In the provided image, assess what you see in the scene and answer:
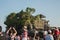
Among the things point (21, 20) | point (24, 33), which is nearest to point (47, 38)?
point (24, 33)

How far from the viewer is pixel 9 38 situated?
53.6 ft

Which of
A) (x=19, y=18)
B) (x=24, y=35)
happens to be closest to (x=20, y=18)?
(x=19, y=18)

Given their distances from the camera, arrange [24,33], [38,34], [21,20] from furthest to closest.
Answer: [21,20], [38,34], [24,33]

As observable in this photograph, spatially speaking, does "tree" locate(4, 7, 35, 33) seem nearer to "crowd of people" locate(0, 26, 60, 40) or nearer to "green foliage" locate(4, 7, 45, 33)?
"green foliage" locate(4, 7, 45, 33)

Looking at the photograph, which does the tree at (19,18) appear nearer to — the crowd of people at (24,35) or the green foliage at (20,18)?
the green foliage at (20,18)

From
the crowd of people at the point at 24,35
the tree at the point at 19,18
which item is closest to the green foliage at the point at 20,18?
the tree at the point at 19,18

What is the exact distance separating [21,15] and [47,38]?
54.5 metres

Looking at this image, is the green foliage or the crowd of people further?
the green foliage

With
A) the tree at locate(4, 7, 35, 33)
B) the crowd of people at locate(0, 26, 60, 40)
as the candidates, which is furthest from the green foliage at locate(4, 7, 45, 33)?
the crowd of people at locate(0, 26, 60, 40)

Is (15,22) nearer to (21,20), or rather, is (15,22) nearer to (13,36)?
(21,20)

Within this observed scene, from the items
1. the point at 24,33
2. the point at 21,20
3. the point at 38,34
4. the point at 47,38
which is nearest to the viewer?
the point at 47,38

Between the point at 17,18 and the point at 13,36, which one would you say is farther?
the point at 17,18

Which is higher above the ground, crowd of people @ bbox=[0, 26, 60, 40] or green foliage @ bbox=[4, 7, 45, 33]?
green foliage @ bbox=[4, 7, 45, 33]

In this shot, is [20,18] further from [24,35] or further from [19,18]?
[24,35]
